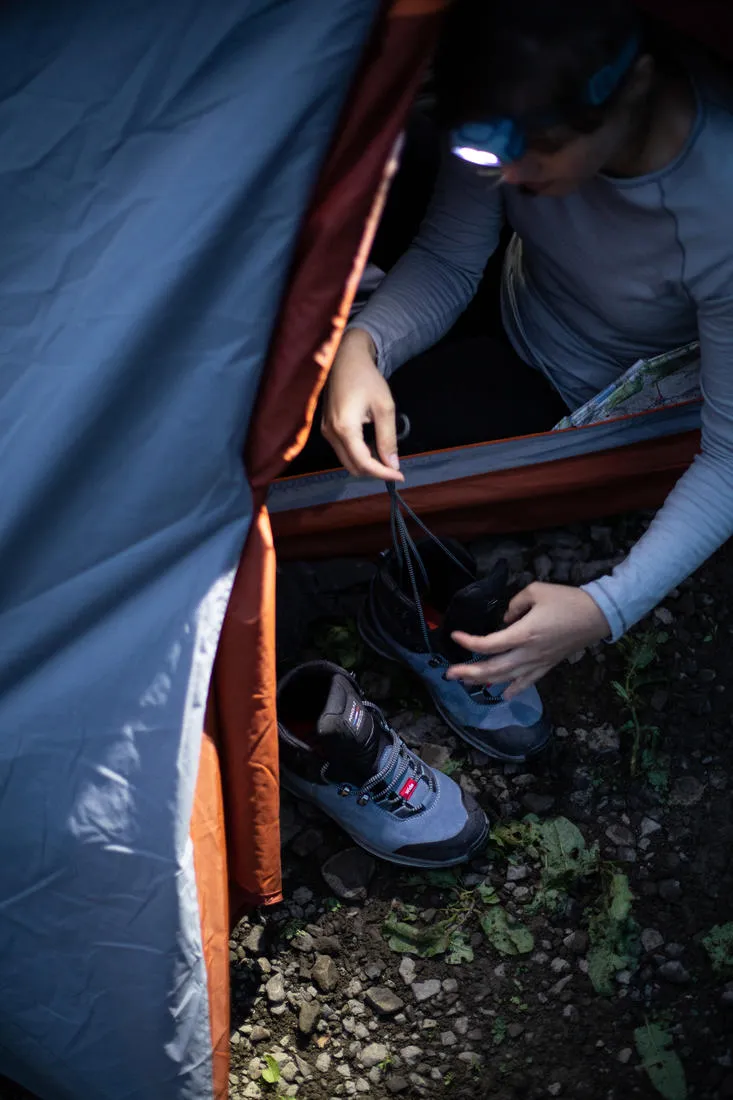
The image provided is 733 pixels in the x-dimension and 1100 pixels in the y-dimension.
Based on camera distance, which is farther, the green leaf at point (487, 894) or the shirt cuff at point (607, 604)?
the green leaf at point (487, 894)

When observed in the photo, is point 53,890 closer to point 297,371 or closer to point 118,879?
point 118,879

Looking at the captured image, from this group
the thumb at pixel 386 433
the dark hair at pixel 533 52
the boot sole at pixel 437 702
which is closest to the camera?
the dark hair at pixel 533 52

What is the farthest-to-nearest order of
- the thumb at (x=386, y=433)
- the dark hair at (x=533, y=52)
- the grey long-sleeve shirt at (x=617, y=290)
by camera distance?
the thumb at (x=386, y=433), the grey long-sleeve shirt at (x=617, y=290), the dark hair at (x=533, y=52)

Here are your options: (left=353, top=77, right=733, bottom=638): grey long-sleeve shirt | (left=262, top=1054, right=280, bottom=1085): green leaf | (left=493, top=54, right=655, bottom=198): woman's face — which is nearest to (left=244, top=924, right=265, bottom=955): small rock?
(left=262, top=1054, right=280, bottom=1085): green leaf

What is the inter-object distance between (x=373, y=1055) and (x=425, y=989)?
86mm

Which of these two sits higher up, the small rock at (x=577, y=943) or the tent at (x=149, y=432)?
the tent at (x=149, y=432)

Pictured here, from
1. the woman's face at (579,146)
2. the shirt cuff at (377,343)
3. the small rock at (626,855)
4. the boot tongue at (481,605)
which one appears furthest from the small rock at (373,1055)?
the woman's face at (579,146)

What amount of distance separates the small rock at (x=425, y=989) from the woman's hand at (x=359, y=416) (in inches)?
22.1

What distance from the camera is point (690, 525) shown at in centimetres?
93

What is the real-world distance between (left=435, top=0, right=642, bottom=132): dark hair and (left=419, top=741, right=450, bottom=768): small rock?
2.43ft

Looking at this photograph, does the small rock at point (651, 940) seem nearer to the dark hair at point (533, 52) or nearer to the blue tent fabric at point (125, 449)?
the blue tent fabric at point (125, 449)

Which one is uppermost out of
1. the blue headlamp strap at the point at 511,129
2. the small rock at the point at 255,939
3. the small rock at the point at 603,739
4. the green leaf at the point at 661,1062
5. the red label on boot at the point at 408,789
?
the blue headlamp strap at the point at 511,129

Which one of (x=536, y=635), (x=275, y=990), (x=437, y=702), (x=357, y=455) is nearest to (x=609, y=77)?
(x=357, y=455)

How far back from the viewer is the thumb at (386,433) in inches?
37.3
